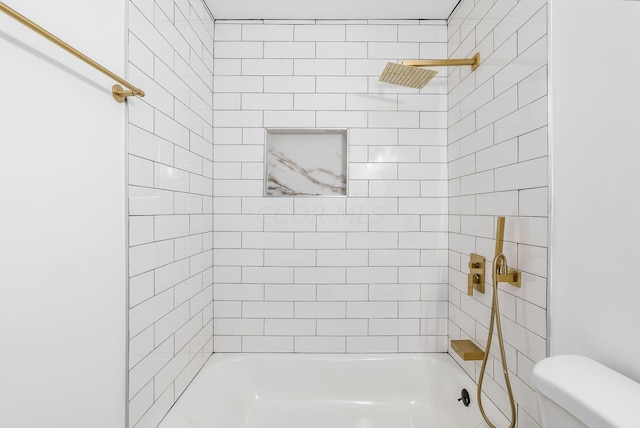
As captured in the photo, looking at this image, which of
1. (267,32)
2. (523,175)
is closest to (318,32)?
(267,32)

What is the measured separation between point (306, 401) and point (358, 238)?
1.00 metres

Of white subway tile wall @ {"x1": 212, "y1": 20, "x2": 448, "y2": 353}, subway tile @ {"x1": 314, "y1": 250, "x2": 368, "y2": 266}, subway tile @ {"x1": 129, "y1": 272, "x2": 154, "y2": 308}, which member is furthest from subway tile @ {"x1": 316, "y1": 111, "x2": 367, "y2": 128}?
subway tile @ {"x1": 129, "y1": 272, "x2": 154, "y2": 308}

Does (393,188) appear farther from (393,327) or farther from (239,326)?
(239,326)

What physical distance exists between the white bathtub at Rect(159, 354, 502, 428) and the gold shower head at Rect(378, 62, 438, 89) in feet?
5.10

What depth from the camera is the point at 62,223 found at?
2.58ft

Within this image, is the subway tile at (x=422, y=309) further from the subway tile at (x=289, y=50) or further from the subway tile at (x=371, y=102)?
the subway tile at (x=289, y=50)

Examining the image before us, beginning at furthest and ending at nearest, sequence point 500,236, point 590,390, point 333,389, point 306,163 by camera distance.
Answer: point 306,163
point 333,389
point 500,236
point 590,390

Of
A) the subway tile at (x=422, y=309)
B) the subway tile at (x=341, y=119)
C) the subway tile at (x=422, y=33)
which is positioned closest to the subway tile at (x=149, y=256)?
the subway tile at (x=341, y=119)

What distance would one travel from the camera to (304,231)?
1939mm

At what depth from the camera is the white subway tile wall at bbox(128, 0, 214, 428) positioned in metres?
1.11

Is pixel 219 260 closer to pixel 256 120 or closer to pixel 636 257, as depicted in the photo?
pixel 256 120

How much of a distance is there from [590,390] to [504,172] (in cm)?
84

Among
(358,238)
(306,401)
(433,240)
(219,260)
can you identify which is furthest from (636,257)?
(219,260)

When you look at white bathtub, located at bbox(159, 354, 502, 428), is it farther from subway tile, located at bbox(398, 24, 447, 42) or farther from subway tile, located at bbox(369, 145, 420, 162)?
subway tile, located at bbox(398, 24, 447, 42)
